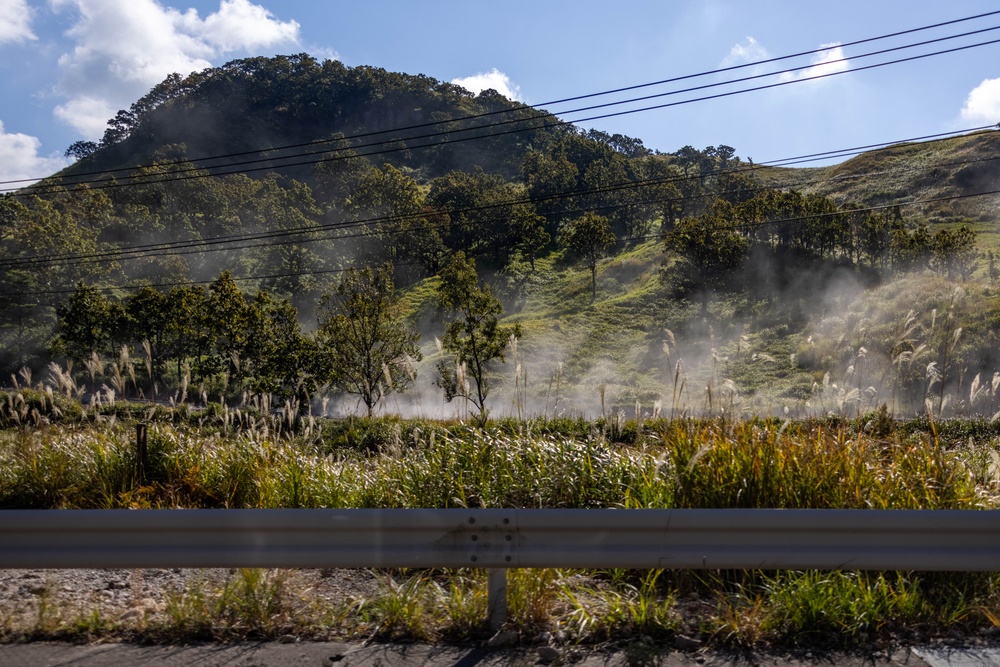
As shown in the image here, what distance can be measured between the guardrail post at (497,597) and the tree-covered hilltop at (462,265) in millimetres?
3371

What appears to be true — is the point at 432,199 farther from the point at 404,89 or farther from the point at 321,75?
the point at 321,75

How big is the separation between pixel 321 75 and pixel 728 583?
19673cm

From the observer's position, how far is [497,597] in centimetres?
355

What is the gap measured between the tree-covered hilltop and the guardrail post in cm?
337

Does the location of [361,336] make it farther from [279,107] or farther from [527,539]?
[279,107]

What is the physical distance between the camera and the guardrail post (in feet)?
11.6

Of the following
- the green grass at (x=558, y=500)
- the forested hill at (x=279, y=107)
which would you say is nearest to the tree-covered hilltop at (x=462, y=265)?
the green grass at (x=558, y=500)

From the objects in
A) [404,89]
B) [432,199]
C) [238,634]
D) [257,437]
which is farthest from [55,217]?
[404,89]

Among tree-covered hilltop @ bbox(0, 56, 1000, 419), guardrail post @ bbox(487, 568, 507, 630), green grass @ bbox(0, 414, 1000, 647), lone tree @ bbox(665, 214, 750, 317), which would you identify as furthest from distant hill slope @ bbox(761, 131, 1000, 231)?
guardrail post @ bbox(487, 568, 507, 630)

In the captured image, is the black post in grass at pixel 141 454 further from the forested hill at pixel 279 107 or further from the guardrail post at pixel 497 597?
the forested hill at pixel 279 107

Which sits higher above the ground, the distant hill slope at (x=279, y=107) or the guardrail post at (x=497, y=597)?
the distant hill slope at (x=279, y=107)

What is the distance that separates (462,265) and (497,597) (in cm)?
3488

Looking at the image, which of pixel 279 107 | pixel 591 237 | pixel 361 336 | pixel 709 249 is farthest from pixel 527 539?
pixel 279 107

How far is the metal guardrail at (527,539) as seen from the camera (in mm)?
3457
